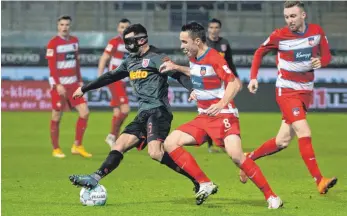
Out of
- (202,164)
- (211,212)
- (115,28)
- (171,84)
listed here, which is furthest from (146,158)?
(115,28)

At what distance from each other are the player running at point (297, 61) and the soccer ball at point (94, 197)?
206 centimetres

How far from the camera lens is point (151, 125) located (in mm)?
9930

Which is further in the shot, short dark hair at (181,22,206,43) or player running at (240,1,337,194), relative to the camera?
player running at (240,1,337,194)

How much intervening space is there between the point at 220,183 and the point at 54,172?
2511 millimetres

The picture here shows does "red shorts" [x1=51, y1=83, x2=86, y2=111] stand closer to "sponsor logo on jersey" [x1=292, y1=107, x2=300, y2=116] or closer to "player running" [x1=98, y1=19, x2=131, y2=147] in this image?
"player running" [x1=98, y1=19, x2=131, y2=147]

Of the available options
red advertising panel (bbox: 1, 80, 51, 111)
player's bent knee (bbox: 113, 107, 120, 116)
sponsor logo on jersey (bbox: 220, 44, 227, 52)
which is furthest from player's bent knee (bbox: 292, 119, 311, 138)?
red advertising panel (bbox: 1, 80, 51, 111)

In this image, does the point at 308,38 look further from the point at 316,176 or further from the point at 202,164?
the point at 202,164

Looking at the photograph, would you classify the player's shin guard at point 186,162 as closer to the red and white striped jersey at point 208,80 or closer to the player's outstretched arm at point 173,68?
the red and white striped jersey at point 208,80

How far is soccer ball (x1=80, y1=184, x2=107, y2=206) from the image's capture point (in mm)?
9531

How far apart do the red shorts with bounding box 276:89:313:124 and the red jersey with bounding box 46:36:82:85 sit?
5.16 meters

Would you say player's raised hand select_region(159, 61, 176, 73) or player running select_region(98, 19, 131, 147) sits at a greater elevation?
player's raised hand select_region(159, 61, 176, 73)

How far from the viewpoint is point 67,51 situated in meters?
15.3

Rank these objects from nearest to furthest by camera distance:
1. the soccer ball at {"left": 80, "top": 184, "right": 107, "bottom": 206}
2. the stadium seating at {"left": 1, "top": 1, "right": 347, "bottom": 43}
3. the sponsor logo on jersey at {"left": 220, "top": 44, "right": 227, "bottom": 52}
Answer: the soccer ball at {"left": 80, "top": 184, "right": 107, "bottom": 206}
the sponsor logo on jersey at {"left": 220, "top": 44, "right": 227, "bottom": 52}
the stadium seating at {"left": 1, "top": 1, "right": 347, "bottom": 43}

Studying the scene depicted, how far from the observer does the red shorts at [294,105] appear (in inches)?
423
